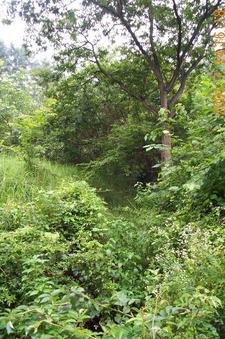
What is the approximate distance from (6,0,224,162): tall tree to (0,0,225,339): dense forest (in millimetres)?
22

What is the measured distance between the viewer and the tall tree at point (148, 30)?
584cm

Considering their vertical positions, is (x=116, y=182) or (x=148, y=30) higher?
(x=148, y=30)

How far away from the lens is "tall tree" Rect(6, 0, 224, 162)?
5836mm

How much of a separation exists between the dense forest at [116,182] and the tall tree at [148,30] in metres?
0.02

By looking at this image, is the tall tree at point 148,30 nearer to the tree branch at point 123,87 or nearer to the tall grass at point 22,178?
the tree branch at point 123,87

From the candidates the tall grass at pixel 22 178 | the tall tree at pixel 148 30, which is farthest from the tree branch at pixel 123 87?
the tall grass at pixel 22 178

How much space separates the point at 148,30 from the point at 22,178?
3604 millimetres

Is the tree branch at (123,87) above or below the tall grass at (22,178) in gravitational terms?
above

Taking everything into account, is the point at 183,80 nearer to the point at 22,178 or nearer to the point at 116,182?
the point at 116,182

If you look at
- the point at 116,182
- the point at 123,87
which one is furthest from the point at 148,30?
the point at 116,182

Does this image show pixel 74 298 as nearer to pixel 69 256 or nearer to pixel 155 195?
pixel 69 256

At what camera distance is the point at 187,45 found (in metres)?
6.25

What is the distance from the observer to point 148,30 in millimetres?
6219

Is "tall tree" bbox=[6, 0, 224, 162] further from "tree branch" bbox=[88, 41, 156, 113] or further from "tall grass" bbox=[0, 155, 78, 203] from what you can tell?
"tall grass" bbox=[0, 155, 78, 203]
